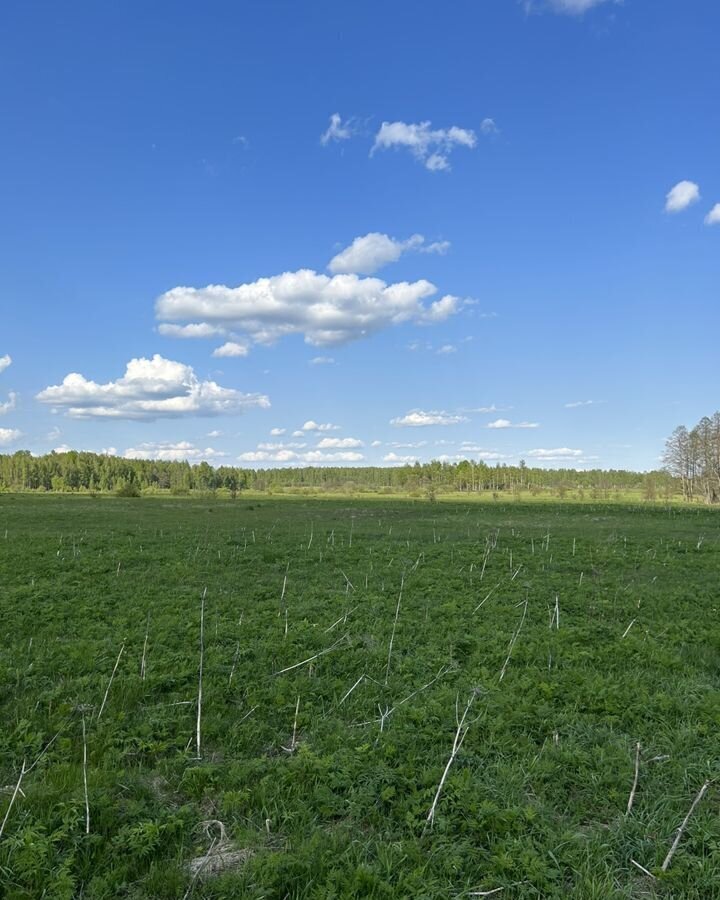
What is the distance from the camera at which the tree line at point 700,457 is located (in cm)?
8475

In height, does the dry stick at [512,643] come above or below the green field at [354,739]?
above

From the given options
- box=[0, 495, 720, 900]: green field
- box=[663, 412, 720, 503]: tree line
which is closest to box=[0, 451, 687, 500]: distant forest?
box=[663, 412, 720, 503]: tree line

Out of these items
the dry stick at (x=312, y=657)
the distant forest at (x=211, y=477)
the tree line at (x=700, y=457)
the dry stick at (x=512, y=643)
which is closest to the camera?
the dry stick at (x=512, y=643)

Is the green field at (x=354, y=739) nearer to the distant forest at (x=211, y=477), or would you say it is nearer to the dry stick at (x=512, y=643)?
the dry stick at (x=512, y=643)

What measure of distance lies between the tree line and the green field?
84469 millimetres

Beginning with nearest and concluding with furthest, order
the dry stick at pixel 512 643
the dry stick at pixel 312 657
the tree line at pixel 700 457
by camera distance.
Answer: the dry stick at pixel 512 643 → the dry stick at pixel 312 657 → the tree line at pixel 700 457

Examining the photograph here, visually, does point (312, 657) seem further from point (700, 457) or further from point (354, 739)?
point (700, 457)

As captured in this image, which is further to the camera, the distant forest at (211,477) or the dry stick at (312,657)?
the distant forest at (211,477)

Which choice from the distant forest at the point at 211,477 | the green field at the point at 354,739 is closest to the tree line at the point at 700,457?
the distant forest at the point at 211,477

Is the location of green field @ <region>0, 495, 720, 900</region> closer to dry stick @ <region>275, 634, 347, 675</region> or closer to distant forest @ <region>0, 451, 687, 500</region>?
dry stick @ <region>275, 634, 347, 675</region>

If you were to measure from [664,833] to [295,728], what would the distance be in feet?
13.4

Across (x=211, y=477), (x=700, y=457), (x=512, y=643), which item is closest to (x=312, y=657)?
(x=512, y=643)

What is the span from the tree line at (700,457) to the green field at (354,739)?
84.5 meters

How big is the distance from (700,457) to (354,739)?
99.9 metres
